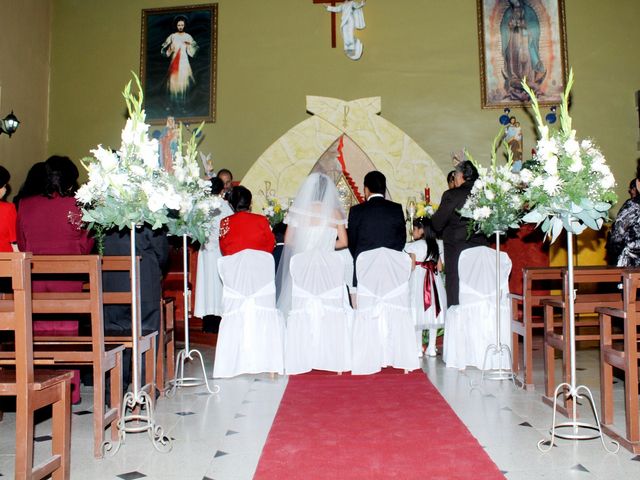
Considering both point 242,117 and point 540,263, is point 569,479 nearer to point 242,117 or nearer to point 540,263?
point 540,263

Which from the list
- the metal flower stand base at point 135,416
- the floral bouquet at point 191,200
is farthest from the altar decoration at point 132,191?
the floral bouquet at point 191,200

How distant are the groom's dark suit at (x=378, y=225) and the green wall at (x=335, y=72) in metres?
5.36

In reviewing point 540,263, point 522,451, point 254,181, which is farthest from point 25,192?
point 254,181

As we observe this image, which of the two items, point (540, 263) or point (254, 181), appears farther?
point (254, 181)

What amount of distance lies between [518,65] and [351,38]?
280 cm

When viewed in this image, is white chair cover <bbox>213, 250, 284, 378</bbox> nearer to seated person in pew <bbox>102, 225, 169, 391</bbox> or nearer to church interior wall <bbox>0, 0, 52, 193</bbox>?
seated person in pew <bbox>102, 225, 169, 391</bbox>

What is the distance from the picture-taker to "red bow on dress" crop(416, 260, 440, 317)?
22.4 feet

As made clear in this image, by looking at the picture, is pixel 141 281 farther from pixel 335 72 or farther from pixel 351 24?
pixel 351 24

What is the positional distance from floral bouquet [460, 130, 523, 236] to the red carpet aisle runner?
1436 millimetres

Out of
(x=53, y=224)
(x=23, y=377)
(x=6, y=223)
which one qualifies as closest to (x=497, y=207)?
(x=53, y=224)

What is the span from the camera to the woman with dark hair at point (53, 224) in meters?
4.63

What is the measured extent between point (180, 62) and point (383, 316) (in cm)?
727

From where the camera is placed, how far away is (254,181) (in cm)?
1105

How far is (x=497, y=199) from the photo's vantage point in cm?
550
